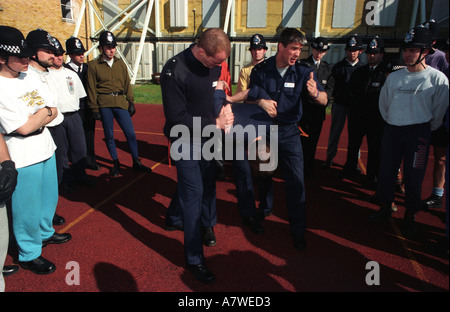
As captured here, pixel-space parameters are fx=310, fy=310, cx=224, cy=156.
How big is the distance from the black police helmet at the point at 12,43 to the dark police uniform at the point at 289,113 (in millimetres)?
2142

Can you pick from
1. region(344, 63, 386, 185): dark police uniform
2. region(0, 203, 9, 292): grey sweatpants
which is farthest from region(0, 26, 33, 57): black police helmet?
region(344, 63, 386, 185): dark police uniform

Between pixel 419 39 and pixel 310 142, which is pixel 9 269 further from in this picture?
pixel 419 39

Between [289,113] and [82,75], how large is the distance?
4039mm

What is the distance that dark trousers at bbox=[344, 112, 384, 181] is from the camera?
16.2ft

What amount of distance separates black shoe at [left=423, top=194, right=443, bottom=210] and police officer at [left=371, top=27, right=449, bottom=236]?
2.77 ft

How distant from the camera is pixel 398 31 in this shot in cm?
1841

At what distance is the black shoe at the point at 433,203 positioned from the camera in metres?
4.38

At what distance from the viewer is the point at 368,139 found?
5098 millimetres

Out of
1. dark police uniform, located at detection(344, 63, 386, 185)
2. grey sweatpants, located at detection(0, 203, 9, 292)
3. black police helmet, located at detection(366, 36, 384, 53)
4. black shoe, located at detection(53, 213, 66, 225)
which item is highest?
black police helmet, located at detection(366, 36, 384, 53)

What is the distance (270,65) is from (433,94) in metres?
1.81

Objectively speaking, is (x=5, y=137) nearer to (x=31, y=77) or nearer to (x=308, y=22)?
(x=31, y=77)

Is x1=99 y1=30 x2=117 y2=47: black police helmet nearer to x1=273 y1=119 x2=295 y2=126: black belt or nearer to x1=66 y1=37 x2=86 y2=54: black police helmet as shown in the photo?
x1=66 y1=37 x2=86 y2=54: black police helmet

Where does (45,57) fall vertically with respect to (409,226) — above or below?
above

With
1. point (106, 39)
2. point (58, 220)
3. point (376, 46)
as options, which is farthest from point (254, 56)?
point (58, 220)
